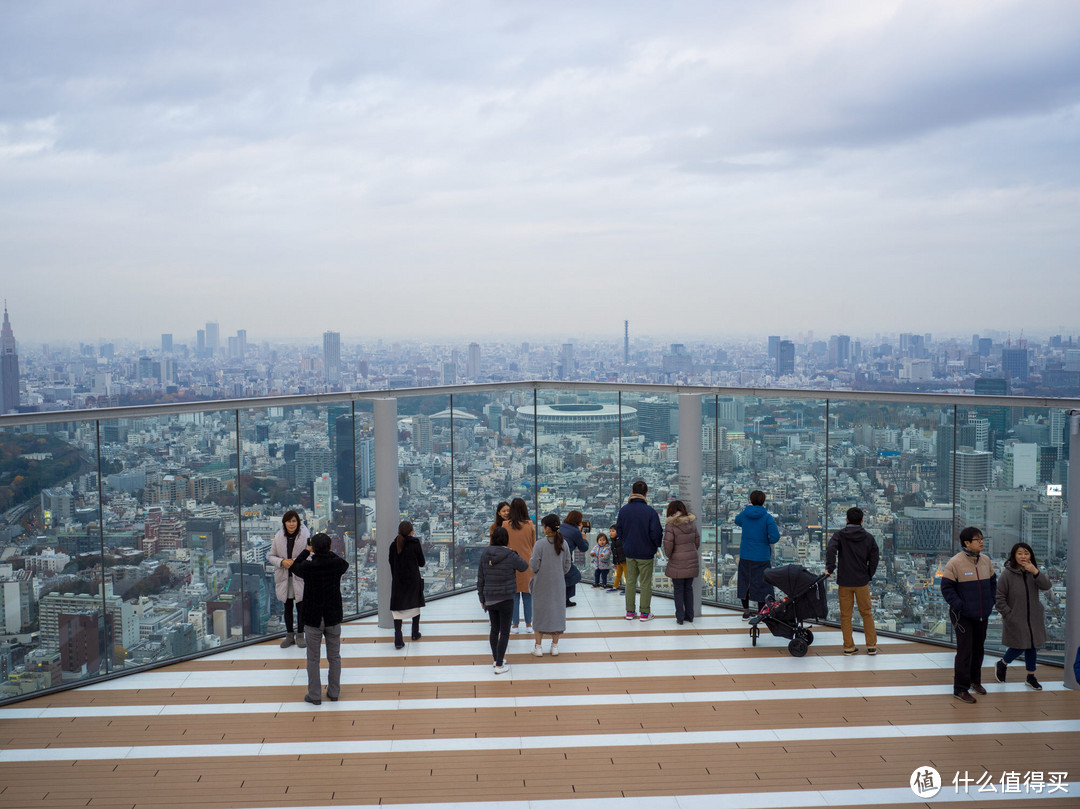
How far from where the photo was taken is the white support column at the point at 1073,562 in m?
8.24

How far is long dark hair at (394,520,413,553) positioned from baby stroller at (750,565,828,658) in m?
4.52

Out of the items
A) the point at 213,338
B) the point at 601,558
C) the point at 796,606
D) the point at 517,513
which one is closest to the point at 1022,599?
the point at 796,606

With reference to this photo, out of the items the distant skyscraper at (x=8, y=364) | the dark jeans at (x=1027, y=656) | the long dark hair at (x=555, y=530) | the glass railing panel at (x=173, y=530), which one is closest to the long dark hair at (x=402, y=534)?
the long dark hair at (x=555, y=530)

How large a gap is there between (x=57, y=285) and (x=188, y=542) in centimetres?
3462

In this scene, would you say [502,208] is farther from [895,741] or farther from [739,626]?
[895,741]

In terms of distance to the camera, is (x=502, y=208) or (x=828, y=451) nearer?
(x=828, y=451)

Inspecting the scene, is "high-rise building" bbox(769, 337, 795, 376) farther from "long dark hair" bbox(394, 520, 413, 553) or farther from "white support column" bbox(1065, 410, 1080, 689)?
"long dark hair" bbox(394, 520, 413, 553)

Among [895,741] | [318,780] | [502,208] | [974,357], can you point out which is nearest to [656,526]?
[895,741]

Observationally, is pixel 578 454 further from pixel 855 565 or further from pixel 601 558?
pixel 855 565

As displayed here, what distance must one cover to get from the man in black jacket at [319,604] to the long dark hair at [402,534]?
1.33 m

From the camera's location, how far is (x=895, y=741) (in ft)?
23.3

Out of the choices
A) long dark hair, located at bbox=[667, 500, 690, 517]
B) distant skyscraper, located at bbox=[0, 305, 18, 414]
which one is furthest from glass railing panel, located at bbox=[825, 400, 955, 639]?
distant skyscraper, located at bbox=[0, 305, 18, 414]

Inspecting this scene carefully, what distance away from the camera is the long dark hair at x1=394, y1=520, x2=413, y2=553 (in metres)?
9.36

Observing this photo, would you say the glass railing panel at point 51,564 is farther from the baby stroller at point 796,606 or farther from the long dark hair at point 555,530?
the baby stroller at point 796,606
